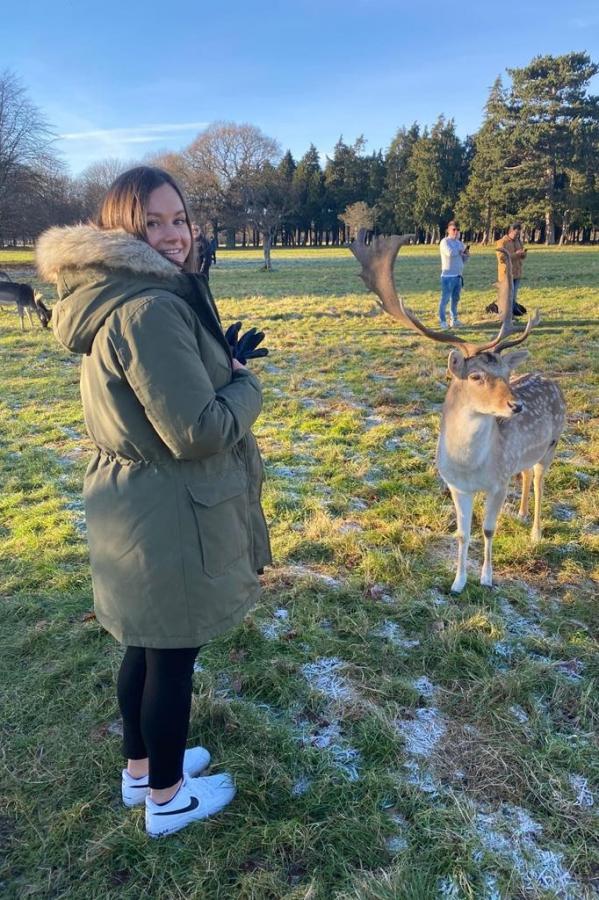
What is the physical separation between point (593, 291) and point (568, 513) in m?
13.9

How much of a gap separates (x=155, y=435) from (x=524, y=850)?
→ 6.64ft

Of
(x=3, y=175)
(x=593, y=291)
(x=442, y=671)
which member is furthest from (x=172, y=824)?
(x=3, y=175)

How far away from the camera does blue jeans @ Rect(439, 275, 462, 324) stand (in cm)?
1200

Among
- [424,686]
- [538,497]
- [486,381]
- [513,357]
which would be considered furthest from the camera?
[538,497]

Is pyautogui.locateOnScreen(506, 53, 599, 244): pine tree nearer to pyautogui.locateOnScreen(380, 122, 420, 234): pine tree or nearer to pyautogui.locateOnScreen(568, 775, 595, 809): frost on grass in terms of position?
pyautogui.locateOnScreen(380, 122, 420, 234): pine tree

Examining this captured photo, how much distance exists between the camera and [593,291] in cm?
1616

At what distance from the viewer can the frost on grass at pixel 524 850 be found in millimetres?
2023

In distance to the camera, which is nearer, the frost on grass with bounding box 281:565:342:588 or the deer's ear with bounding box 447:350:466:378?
the deer's ear with bounding box 447:350:466:378

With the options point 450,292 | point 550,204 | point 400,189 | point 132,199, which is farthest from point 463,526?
point 400,189

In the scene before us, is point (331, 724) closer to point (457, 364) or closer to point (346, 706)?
point (346, 706)

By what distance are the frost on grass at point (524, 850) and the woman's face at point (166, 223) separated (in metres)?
2.38

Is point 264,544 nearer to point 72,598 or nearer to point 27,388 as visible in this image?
point 72,598

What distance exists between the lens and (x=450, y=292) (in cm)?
1217

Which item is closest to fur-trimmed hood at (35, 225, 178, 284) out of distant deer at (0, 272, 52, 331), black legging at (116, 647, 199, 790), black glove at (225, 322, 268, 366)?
black glove at (225, 322, 268, 366)
